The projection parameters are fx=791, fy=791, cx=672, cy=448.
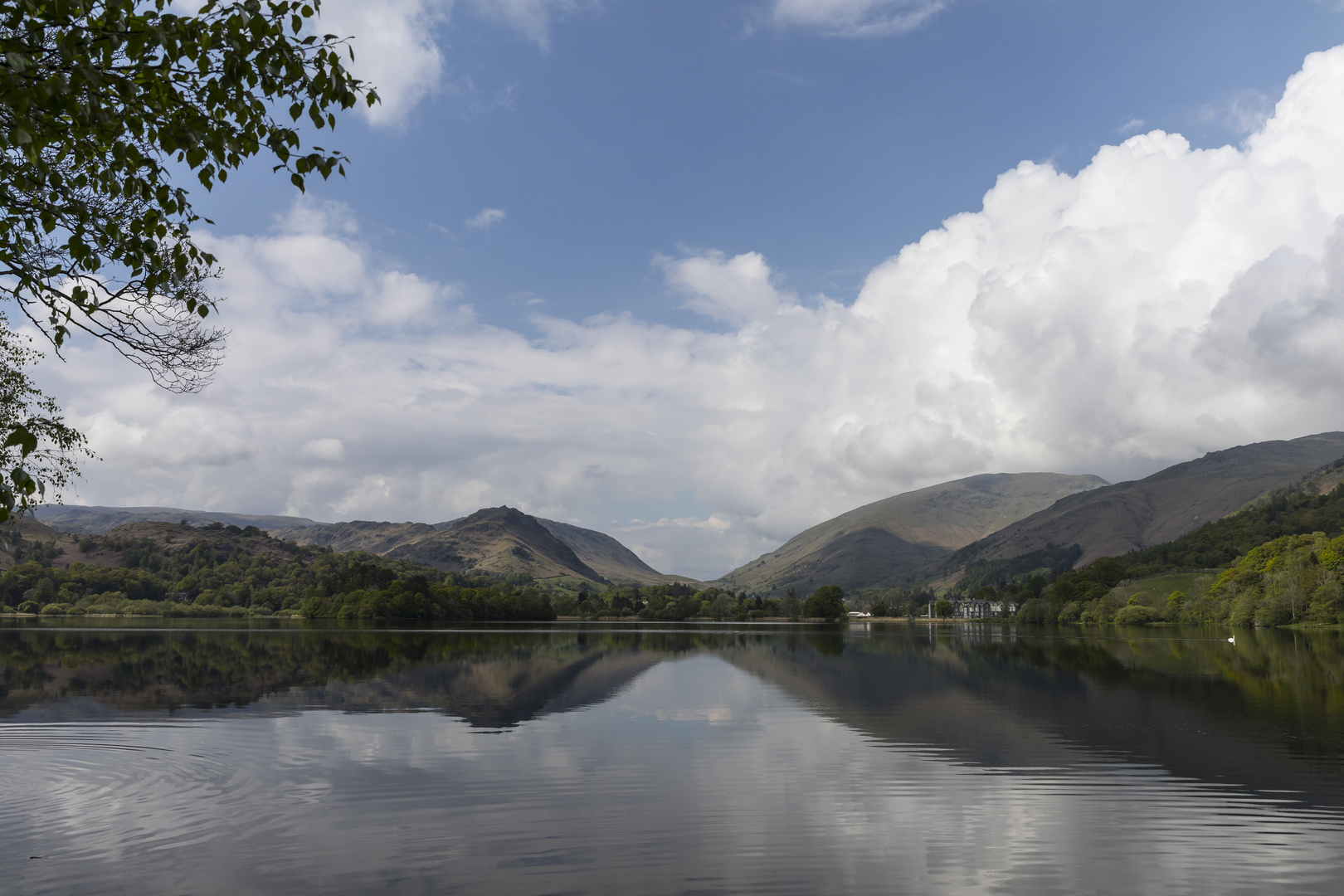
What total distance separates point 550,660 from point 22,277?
199ft

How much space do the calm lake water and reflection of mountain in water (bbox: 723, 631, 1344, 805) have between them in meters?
0.25

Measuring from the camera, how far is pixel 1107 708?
37375 millimetres

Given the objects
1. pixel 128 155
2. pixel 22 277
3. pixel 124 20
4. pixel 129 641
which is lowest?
pixel 129 641

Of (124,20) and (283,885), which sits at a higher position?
(124,20)

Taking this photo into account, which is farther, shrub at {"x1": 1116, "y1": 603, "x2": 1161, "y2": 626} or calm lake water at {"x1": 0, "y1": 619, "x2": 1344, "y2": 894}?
shrub at {"x1": 1116, "y1": 603, "x2": 1161, "y2": 626}

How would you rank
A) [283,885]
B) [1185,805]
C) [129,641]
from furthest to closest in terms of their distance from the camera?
[129,641] → [1185,805] → [283,885]

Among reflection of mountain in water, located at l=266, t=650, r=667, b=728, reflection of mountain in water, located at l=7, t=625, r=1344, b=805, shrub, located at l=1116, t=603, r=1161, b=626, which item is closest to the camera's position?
reflection of mountain in water, located at l=7, t=625, r=1344, b=805

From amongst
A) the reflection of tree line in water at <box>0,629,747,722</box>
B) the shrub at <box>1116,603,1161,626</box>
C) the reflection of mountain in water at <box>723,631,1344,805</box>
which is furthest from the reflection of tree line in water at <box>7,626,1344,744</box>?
the shrub at <box>1116,603,1161,626</box>

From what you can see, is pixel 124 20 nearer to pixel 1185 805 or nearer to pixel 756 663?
pixel 1185 805

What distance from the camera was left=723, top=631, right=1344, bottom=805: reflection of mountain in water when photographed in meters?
25.0

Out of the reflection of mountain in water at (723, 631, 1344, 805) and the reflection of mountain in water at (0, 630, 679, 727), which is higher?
the reflection of mountain in water at (723, 631, 1344, 805)

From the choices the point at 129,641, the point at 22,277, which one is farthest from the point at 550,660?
the point at 22,277

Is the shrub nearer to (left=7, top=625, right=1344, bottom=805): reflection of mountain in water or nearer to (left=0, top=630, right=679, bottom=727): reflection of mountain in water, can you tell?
(left=7, top=625, right=1344, bottom=805): reflection of mountain in water

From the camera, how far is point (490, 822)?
17578 mm
